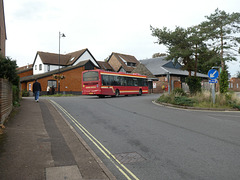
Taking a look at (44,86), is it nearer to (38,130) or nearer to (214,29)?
(214,29)

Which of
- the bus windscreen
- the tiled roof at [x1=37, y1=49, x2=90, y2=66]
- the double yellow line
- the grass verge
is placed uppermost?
the tiled roof at [x1=37, y1=49, x2=90, y2=66]

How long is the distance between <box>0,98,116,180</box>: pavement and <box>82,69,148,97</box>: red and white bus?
14707 millimetres

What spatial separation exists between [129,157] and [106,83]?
18.1 m

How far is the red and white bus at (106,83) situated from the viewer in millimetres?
21719

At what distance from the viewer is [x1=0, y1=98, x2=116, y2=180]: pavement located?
3.69 meters

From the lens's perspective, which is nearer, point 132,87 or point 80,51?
point 132,87

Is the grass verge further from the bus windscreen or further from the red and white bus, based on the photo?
the bus windscreen

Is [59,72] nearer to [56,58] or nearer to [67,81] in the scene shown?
[67,81]

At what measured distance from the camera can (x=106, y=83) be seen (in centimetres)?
2248

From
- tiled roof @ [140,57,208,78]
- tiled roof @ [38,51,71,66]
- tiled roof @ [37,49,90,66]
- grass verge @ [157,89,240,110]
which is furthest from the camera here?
tiled roof @ [140,57,208,78]

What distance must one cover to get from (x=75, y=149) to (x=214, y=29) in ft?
65.7

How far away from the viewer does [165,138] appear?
6203 millimetres

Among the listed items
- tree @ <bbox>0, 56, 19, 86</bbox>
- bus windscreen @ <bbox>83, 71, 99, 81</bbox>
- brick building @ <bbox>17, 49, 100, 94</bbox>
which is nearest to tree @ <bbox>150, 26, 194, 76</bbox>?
bus windscreen @ <bbox>83, 71, 99, 81</bbox>

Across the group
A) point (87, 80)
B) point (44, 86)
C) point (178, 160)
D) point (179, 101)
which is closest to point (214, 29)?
point (179, 101)
